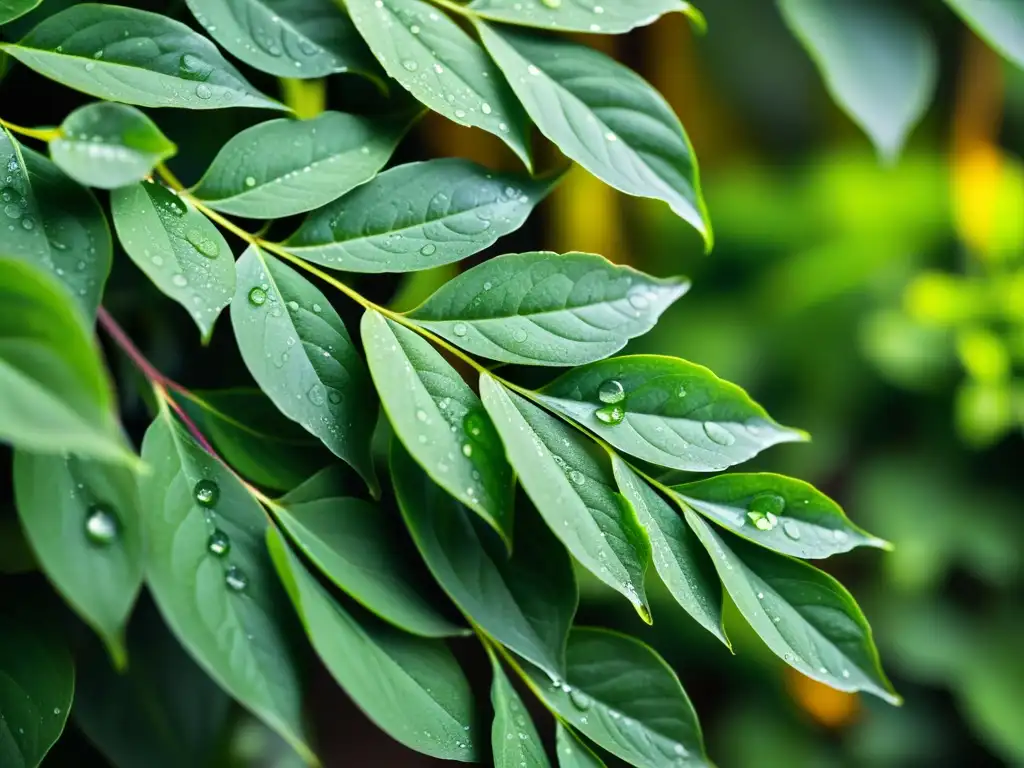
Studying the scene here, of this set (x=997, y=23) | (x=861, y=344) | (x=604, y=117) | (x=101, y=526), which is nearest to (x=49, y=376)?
(x=101, y=526)

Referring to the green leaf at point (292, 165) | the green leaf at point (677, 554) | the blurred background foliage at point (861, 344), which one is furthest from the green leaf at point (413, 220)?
the blurred background foliage at point (861, 344)

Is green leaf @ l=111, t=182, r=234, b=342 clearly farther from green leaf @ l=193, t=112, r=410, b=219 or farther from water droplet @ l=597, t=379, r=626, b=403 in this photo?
water droplet @ l=597, t=379, r=626, b=403

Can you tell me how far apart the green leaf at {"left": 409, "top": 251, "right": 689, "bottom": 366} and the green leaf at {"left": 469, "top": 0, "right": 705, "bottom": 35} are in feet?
0.37

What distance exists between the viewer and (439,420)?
0.30 m

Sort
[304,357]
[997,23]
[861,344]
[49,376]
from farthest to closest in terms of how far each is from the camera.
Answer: [861,344]
[997,23]
[304,357]
[49,376]

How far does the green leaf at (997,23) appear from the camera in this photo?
52cm

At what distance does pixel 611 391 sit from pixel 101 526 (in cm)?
19

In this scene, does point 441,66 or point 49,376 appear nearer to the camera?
point 49,376

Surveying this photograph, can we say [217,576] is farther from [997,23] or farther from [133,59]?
[997,23]

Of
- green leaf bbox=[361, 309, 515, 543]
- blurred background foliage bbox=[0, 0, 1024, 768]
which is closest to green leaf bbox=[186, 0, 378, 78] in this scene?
green leaf bbox=[361, 309, 515, 543]

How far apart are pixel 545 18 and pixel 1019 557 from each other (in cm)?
95

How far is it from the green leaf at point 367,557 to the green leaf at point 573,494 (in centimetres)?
7

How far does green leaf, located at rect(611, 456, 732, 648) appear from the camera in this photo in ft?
1.04

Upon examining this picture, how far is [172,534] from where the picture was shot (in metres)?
0.28
